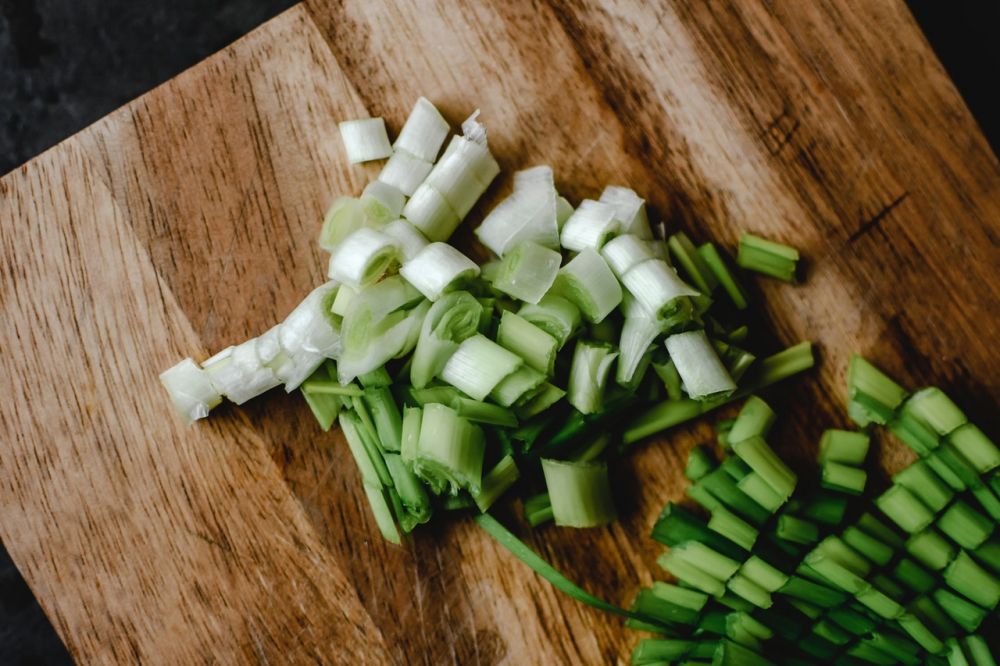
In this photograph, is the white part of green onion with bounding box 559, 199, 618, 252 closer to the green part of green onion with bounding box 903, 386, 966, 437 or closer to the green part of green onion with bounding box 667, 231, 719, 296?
the green part of green onion with bounding box 667, 231, 719, 296

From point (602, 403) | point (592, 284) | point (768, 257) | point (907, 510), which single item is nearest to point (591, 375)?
point (602, 403)

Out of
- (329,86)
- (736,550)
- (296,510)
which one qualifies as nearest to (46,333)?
(296,510)

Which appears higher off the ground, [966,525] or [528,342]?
[528,342]

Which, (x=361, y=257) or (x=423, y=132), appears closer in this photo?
(x=361, y=257)

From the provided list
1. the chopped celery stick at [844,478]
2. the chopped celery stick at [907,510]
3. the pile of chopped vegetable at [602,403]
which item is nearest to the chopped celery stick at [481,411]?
the pile of chopped vegetable at [602,403]

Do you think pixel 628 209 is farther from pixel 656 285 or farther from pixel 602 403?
pixel 602 403
